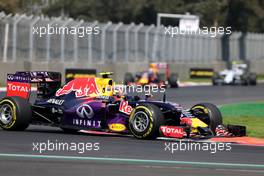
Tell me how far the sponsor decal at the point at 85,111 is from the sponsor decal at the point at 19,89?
4.35 feet

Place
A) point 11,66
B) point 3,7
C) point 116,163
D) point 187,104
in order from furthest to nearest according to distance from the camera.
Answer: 1. point 3,7
2. point 11,66
3. point 187,104
4. point 116,163

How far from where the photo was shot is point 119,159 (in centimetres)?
1270

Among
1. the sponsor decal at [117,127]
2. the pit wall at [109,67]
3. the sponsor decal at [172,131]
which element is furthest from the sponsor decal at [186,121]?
the pit wall at [109,67]

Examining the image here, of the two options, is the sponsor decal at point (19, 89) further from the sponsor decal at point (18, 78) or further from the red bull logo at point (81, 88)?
the red bull logo at point (81, 88)

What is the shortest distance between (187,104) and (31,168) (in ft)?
53.8

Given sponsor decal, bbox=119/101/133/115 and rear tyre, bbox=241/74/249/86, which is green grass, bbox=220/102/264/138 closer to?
sponsor decal, bbox=119/101/133/115

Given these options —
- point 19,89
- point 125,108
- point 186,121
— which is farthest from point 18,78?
point 186,121

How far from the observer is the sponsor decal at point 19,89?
17.1m

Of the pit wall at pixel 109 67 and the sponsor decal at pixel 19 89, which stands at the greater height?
the pit wall at pixel 109 67

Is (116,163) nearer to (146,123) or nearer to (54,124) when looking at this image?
(146,123)

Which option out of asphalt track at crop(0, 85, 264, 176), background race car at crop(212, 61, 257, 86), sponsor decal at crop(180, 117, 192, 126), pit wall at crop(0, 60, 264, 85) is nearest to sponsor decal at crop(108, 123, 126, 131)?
asphalt track at crop(0, 85, 264, 176)

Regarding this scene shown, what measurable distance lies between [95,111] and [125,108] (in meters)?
0.60

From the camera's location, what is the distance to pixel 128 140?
15531mm

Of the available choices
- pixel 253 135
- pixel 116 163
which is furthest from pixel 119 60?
pixel 116 163
